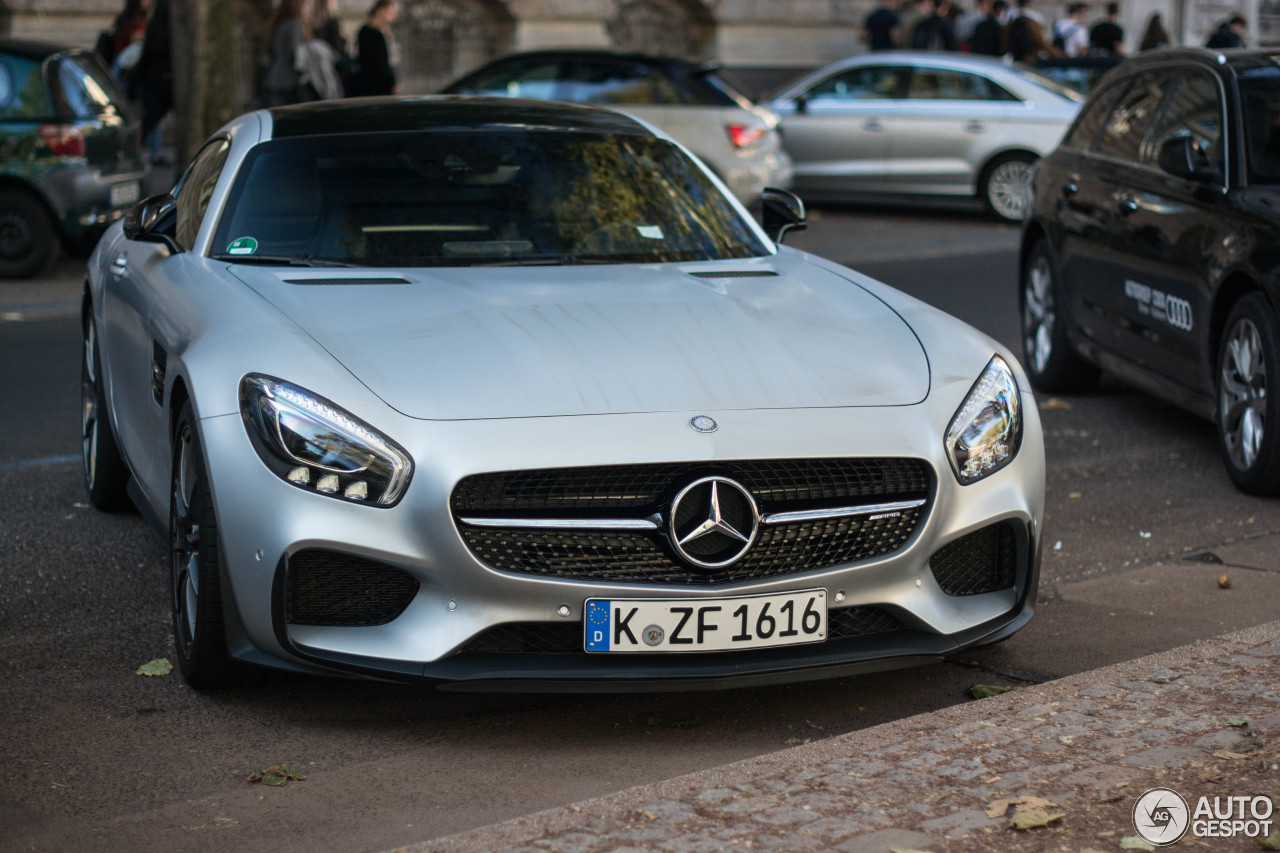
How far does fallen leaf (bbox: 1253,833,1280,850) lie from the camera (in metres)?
3.15

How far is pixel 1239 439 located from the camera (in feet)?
22.1

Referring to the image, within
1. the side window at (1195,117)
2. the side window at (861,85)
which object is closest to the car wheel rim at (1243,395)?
the side window at (1195,117)

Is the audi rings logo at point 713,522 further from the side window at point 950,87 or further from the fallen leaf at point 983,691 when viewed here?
the side window at point 950,87

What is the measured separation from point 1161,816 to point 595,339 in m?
1.80

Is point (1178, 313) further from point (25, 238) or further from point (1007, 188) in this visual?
point (1007, 188)

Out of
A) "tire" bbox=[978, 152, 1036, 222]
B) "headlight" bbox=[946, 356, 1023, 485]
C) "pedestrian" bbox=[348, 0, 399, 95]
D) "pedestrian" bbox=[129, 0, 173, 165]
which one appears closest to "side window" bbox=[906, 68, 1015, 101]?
"tire" bbox=[978, 152, 1036, 222]

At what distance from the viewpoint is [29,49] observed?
1194 cm

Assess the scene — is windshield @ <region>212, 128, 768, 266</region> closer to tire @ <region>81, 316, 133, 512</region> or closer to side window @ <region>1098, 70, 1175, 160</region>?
tire @ <region>81, 316, 133, 512</region>

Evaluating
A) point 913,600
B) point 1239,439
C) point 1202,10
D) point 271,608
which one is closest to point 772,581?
point 913,600

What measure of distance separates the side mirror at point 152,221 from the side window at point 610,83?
31.6 feet

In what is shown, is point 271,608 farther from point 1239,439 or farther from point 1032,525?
point 1239,439

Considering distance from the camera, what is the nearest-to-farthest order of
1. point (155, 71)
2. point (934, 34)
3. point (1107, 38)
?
point (155, 71)
point (934, 34)
point (1107, 38)

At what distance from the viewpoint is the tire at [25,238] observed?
474 inches

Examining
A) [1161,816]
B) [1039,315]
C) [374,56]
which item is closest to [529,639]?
[1161,816]
